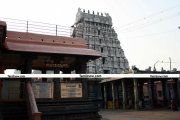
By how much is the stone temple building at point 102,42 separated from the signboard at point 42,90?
51574 millimetres

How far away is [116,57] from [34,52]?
58.9 meters

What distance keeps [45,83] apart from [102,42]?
56.0 m

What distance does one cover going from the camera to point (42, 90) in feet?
51.1

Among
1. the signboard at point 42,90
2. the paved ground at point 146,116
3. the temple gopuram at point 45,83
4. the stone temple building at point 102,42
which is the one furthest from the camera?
the stone temple building at point 102,42

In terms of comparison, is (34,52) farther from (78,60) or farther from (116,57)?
(116,57)

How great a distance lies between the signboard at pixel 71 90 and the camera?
52.9 ft

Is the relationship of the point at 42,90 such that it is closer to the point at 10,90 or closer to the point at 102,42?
the point at 10,90

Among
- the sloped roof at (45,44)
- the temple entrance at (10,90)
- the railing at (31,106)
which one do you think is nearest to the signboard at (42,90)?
the railing at (31,106)

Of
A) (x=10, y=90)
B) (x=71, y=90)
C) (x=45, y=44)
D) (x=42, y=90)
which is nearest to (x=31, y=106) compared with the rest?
(x=42, y=90)

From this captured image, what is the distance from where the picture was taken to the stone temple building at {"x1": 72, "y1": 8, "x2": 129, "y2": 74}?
2720 inches

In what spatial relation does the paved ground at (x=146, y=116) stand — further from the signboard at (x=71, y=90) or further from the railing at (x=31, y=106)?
the railing at (x=31, y=106)

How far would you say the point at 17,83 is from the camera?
16.8m

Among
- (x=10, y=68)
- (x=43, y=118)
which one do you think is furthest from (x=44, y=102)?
(x=10, y=68)

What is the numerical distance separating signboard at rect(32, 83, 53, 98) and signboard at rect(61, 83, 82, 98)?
80 cm
